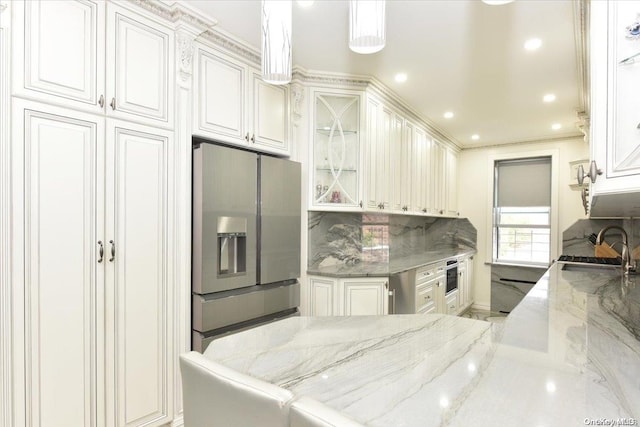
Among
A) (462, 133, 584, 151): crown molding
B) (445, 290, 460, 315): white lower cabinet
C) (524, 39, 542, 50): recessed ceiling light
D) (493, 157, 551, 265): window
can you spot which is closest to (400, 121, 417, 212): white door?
(445, 290, 460, 315): white lower cabinet

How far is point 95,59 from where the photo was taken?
5.53ft

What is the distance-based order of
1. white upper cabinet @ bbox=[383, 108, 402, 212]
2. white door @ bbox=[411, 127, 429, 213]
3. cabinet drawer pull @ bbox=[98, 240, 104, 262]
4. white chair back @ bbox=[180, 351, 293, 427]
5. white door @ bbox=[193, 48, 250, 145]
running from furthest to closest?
white door @ bbox=[411, 127, 429, 213] < white upper cabinet @ bbox=[383, 108, 402, 212] < white door @ bbox=[193, 48, 250, 145] < cabinet drawer pull @ bbox=[98, 240, 104, 262] < white chair back @ bbox=[180, 351, 293, 427]

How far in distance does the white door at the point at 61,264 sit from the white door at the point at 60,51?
3.5 inches

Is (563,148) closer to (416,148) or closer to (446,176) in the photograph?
(446,176)

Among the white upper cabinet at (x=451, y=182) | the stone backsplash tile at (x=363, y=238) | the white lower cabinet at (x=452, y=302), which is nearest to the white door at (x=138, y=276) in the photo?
the stone backsplash tile at (x=363, y=238)

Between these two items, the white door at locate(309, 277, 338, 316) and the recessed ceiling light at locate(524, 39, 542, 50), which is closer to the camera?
the recessed ceiling light at locate(524, 39, 542, 50)

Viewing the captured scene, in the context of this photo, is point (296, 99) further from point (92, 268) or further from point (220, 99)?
point (92, 268)

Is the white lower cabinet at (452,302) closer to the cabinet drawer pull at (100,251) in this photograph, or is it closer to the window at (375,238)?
the window at (375,238)

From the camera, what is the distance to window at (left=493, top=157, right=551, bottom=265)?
4922 millimetres

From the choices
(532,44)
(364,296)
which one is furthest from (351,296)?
(532,44)

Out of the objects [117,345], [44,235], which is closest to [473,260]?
[117,345]

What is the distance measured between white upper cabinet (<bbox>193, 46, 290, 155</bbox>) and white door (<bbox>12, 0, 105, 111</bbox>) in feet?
1.86

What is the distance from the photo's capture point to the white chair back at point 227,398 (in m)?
0.59

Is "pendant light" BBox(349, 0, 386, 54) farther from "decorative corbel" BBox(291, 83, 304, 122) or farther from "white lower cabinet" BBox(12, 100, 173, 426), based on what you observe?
"decorative corbel" BBox(291, 83, 304, 122)
